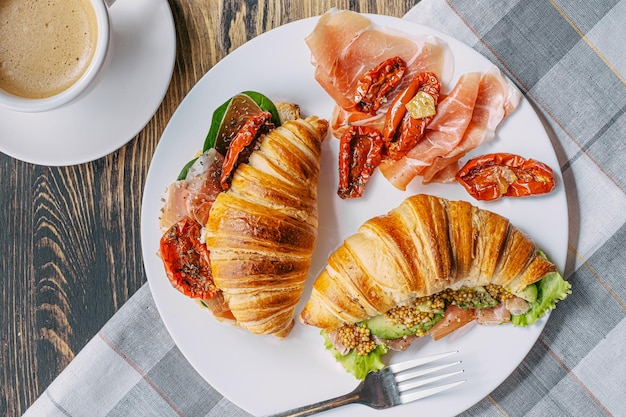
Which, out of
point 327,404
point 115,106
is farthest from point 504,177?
point 115,106

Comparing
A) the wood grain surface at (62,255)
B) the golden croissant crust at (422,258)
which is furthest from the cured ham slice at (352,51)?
the wood grain surface at (62,255)

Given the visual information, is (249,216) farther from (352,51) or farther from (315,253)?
(352,51)

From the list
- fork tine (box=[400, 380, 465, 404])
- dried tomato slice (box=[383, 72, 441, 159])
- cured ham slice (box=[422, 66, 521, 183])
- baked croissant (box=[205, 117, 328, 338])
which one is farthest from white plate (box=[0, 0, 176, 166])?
fork tine (box=[400, 380, 465, 404])

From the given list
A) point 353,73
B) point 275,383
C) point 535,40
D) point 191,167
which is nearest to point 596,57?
point 535,40

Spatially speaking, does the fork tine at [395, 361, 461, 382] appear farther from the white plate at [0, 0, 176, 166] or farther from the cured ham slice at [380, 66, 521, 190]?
the white plate at [0, 0, 176, 166]

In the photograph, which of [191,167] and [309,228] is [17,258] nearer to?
[191,167]

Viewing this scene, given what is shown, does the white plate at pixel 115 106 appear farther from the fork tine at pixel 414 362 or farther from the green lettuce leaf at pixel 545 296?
the green lettuce leaf at pixel 545 296

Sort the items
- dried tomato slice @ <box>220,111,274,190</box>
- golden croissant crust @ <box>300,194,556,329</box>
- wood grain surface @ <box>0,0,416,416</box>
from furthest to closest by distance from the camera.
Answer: wood grain surface @ <box>0,0,416,416</box>
dried tomato slice @ <box>220,111,274,190</box>
golden croissant crust @ <box>300,194,556,329</box>

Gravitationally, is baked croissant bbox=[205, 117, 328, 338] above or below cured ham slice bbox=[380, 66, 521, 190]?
below
